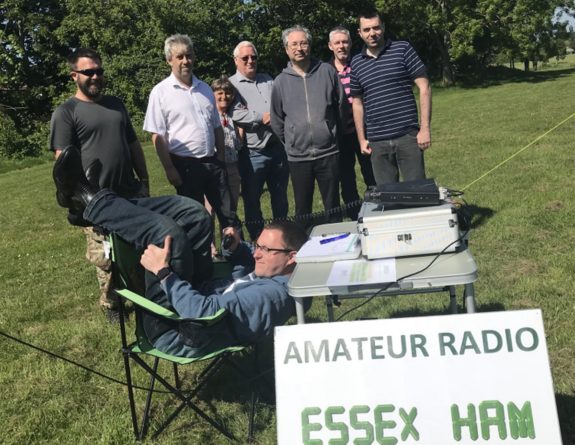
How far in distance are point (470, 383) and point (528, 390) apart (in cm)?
19

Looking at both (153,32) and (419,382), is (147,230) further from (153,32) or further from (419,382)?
(153,32)

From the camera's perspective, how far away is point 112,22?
939 inches

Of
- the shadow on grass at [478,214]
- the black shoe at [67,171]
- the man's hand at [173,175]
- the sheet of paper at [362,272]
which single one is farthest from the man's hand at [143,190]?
the shadow on grass at [478,214]

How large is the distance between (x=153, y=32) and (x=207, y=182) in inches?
823

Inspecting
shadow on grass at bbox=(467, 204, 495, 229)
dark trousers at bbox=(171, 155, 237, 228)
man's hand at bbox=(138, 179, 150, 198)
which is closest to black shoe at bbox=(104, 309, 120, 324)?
man's hand at bbox=(138, 179, 150, 198)

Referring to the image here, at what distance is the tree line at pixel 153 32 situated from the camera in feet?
74.5

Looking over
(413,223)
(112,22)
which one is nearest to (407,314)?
(413,223)

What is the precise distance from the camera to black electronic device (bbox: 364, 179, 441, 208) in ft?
8.17

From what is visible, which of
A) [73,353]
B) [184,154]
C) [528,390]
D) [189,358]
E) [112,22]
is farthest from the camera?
[112,22]

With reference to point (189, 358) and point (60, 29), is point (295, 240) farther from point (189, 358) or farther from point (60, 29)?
point (60, 29)

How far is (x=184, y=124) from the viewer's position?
4301 millimetres

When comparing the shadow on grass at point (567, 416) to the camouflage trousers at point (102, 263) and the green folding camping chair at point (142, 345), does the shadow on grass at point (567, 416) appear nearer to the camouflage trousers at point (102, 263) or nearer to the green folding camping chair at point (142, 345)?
the green folding camping chair at point (142, 345)

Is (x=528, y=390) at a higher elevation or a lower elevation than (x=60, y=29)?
lower

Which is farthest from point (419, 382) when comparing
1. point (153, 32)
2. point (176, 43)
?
point (153, 32)
